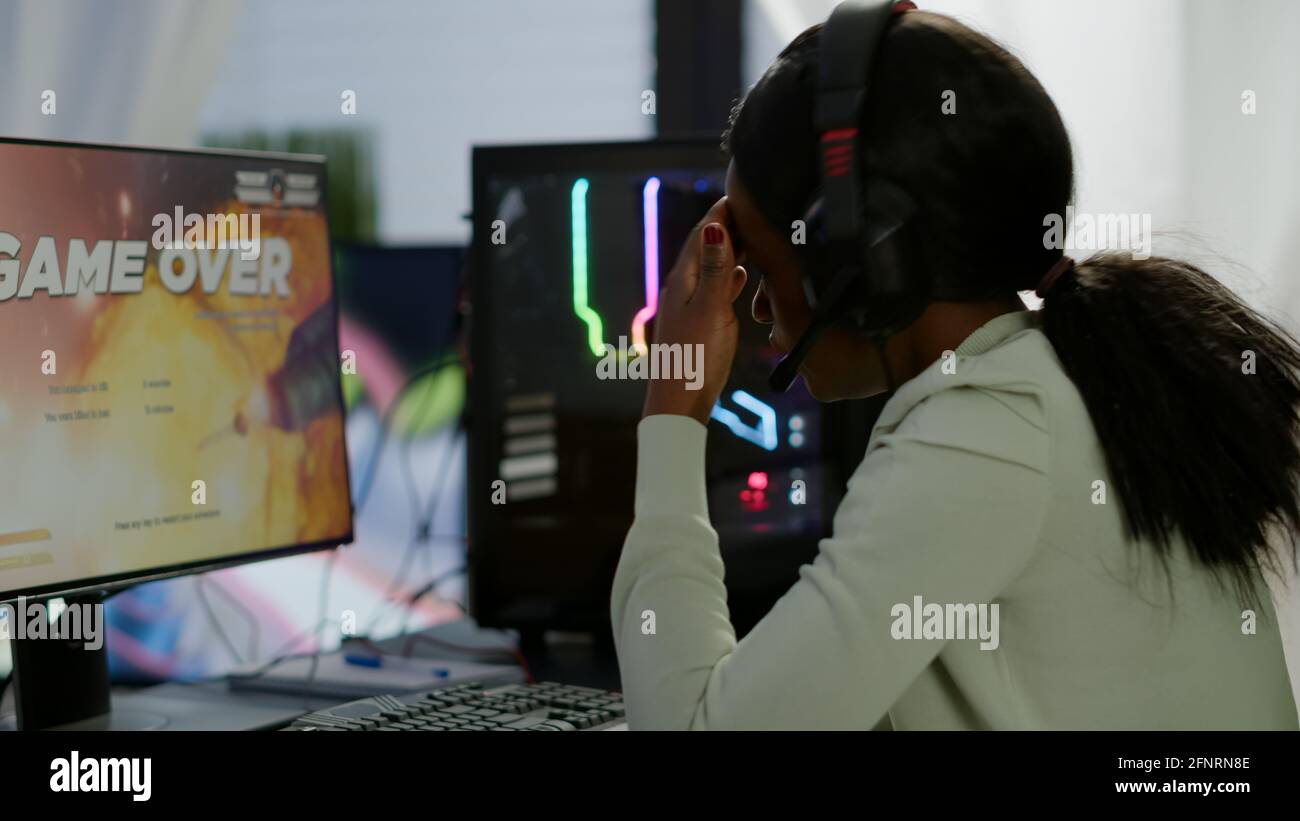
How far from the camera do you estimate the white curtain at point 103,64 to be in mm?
2016

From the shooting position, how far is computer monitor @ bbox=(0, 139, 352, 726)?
1.01 m

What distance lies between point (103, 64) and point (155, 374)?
1175mm

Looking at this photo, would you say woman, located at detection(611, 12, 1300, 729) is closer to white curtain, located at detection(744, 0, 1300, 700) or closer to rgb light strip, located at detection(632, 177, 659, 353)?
rgb light strip, located at detection(632, 177, 659, 353)

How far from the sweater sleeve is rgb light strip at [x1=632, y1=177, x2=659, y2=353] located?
0.69 m

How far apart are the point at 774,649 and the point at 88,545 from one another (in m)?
0.65

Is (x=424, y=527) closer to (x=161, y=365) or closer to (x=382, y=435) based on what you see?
(x=382, y=435)

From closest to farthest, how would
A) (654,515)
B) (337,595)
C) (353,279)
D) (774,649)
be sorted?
(774,649)
(654,515)
(353,279)
(337,595)

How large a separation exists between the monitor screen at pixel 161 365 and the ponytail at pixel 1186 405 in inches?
29.1

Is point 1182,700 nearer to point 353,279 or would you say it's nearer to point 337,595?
point 353,279

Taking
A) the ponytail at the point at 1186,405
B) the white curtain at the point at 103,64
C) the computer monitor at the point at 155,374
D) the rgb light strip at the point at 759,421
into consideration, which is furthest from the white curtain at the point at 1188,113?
the white curtain at the point at 103,64

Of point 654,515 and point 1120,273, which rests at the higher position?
point 1120,273

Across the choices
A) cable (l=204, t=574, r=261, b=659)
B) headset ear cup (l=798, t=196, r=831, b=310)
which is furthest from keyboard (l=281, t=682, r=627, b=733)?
cable (l=204, t=574, r=261, b=659)
